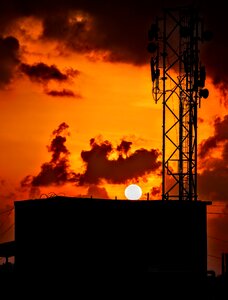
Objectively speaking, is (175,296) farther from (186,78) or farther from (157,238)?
(186,78)

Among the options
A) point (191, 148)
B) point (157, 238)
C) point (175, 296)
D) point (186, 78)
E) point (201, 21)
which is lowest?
point (175, 296)

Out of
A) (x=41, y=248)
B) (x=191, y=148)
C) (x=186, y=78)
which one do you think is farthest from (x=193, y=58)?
(x=41, y=248)

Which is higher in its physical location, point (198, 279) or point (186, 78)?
point (186, 78)

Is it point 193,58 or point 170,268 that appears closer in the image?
point 170,268

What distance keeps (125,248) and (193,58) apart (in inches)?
550

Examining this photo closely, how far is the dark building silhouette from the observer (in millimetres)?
44625

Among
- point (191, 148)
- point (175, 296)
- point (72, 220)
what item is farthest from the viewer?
point (191, 148)

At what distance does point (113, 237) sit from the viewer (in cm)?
4519

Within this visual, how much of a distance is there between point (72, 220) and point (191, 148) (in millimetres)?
9983

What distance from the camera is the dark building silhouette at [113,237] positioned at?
44.6m

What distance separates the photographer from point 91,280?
4394cm

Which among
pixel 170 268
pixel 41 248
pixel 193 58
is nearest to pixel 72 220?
pixel 41 248

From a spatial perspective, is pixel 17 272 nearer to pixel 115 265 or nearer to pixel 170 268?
pixel 115 265

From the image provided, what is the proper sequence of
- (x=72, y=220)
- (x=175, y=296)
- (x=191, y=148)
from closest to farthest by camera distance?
(x=175, y=296) < (x=72, y=220) < (x=191, y=148)
